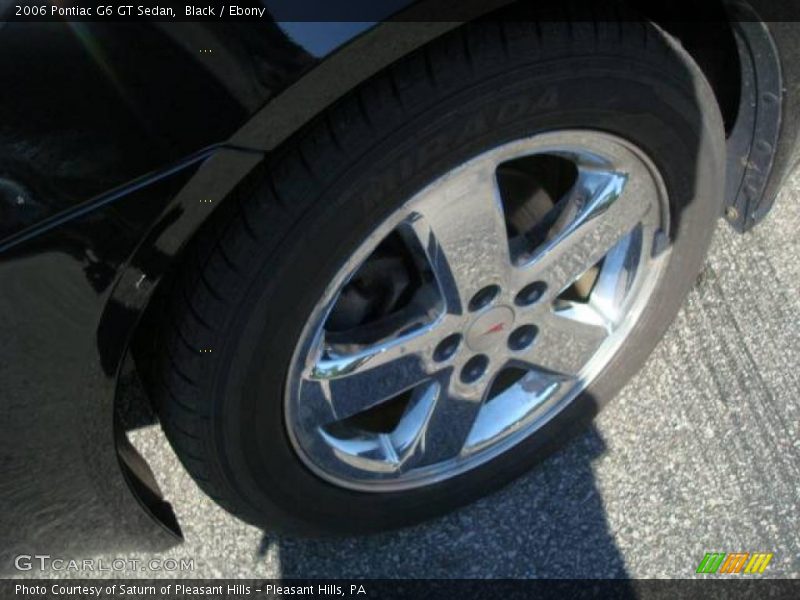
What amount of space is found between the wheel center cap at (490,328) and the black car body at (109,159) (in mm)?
571

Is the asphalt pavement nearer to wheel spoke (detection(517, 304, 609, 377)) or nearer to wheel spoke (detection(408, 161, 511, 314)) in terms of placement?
wheel spoke (detection(517, 304, 609, 377))

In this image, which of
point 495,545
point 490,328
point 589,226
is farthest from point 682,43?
point 495,545

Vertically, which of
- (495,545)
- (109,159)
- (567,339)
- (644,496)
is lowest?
(644,496)

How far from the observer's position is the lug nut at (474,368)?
192 centimetres

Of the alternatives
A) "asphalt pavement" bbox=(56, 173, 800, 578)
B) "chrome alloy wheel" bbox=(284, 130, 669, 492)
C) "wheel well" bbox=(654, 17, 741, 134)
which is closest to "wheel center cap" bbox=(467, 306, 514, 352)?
"chrome alloy wheel" bbox=(284, 130, 669, 492)

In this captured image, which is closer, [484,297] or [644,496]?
[484,297]

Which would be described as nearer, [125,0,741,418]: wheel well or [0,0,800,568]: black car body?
[0,0,800,568]: black car body

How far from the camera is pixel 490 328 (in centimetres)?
186

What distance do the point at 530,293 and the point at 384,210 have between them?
1.56 feet

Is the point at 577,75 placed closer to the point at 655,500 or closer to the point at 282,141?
the point at 282,141

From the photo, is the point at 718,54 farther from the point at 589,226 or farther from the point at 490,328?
the point at 490,328

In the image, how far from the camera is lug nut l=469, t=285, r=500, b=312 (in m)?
1.78

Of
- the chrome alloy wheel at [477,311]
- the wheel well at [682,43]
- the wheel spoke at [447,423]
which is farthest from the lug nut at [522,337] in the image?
the wheel well at [682,43]

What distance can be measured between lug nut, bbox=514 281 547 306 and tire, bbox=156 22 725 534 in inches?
12.0
